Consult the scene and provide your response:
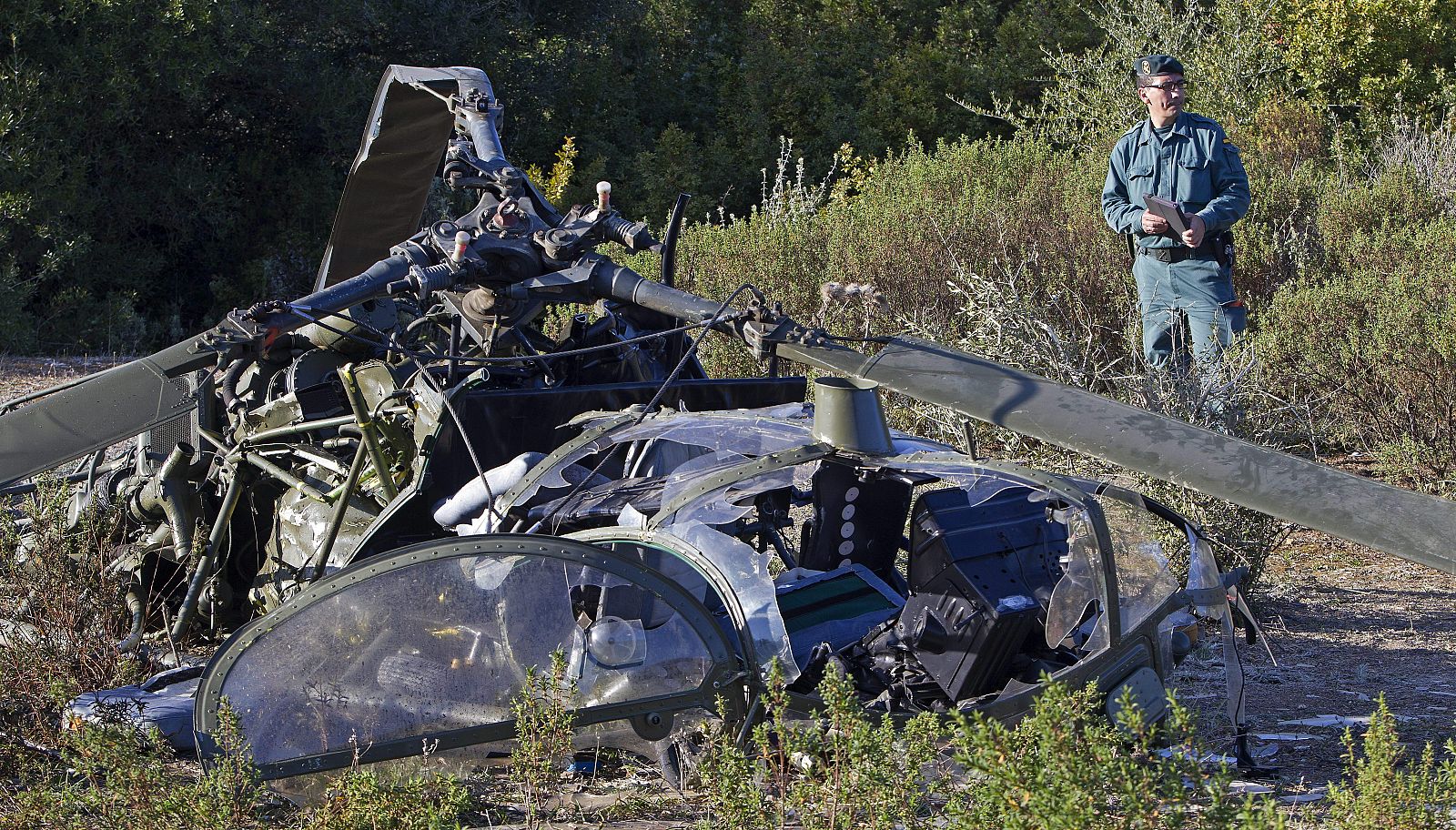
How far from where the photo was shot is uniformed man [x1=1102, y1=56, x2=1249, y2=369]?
7.85 meters

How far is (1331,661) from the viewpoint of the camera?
6.05 m

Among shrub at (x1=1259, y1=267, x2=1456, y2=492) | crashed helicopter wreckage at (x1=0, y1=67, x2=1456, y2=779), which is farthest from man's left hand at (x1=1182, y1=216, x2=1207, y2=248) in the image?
crashed helicopter wreckage at (x1=0, y1=67, x2=1456, y2=779)

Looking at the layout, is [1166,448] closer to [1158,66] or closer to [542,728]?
[542,728]

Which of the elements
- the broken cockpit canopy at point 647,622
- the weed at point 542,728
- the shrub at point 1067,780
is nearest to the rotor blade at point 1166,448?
the broken cockpit canopy at point 647,622

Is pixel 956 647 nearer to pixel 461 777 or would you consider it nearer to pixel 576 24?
pixel 461 777

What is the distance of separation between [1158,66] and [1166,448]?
5.19 meters

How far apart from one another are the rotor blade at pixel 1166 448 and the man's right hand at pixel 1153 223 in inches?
164

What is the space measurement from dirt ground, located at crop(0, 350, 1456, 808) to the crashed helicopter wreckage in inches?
26.7

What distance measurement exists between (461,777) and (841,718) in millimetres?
1202

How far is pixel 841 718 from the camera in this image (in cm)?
352

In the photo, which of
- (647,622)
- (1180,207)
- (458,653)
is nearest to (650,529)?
(647,622)

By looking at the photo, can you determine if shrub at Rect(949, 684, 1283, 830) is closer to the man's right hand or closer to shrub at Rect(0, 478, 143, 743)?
shrub at Rect(0, 478, 143, 743)

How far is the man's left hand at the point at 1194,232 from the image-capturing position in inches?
304

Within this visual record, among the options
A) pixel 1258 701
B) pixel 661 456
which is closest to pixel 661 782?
pixel 661 456
